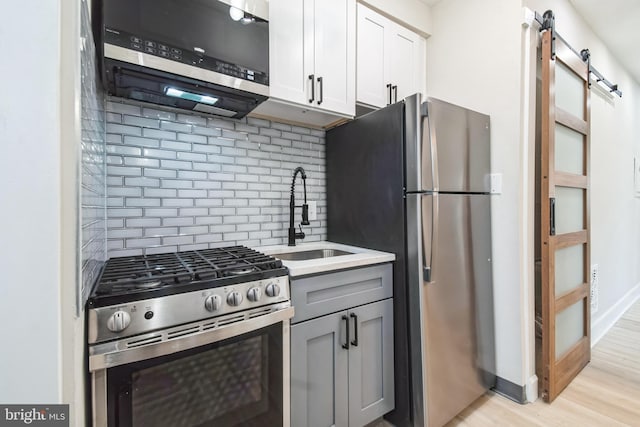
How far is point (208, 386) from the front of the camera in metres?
1.09

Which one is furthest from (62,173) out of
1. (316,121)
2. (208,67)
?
(316,121)

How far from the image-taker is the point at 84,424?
85cm

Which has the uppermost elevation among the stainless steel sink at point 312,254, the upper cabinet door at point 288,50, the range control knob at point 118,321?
the upper cabinet door at point 288,50

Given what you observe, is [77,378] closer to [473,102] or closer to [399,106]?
[399,106]

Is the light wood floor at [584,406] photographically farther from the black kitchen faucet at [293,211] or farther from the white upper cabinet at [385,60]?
the white upper cabinet at [385,60]

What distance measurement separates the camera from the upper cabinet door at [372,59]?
6.35ft

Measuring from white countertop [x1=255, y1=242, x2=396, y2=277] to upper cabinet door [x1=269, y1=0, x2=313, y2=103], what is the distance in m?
0.88

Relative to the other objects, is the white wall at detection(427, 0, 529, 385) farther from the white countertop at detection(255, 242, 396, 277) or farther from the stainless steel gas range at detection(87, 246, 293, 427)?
the stainless steel gas range at detection(87, 246, 293, 427)

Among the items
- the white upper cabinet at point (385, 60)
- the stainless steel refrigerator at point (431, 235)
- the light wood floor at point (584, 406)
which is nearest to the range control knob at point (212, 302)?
the stainless steel refrigerator at point (431, 235)

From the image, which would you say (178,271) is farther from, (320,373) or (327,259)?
(320,373)

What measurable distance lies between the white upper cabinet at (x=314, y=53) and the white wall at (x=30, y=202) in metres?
1.06

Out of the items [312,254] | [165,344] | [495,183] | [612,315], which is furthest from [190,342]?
[612,315]

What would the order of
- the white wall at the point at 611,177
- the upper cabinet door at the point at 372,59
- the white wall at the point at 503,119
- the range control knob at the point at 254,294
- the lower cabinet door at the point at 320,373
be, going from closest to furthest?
the range control knob at the point at 254,294, the lower cabinet door at the point at 320,373, the white wall at the point at 503,119, the upper cabinet door at the point at 372,59, the white wall at the point at 611,177

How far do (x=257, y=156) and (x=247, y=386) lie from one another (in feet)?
4.17
